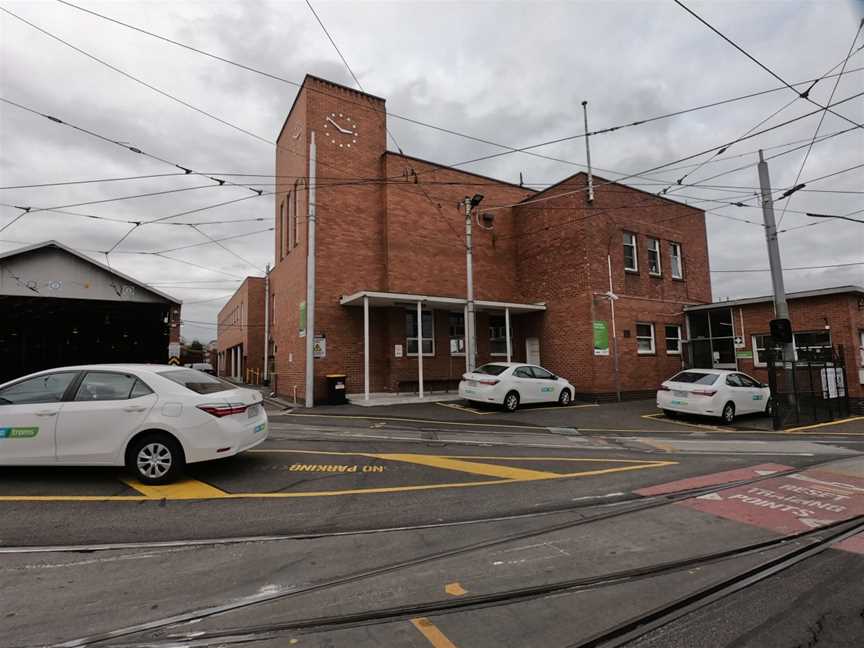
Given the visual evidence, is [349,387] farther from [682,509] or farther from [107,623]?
[107,623]

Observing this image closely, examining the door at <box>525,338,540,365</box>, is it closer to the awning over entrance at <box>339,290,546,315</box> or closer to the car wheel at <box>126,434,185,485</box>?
the awning over entrance at <box>339,290,546,315</box>

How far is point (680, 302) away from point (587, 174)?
7.85 metres

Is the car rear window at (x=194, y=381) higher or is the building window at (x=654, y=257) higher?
the building window at (x=654, y=257)

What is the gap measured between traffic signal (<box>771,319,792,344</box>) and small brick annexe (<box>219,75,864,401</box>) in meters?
5.96

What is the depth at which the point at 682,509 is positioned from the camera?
5.51 m

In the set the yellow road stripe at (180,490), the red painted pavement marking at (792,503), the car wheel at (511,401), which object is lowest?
the red painted pavement marking at (792,503)

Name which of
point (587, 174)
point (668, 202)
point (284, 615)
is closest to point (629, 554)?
point (284, 615)

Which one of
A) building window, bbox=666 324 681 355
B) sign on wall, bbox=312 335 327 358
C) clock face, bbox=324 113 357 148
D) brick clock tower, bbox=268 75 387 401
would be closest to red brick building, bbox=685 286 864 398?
building window, bbox=666 324 681 355

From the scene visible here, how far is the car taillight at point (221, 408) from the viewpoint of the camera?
5957 mm

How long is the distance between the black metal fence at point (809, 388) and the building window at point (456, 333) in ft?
35.6

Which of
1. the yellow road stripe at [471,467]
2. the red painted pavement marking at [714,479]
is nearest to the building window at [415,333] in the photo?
the yellow road stripe at [471,467]

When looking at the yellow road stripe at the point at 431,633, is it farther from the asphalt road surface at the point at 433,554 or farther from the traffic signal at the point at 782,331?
the traffic signal at the point at 782,331

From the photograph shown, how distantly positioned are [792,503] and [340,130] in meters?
18.1

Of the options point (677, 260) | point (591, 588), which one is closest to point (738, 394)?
point (677, 260)
